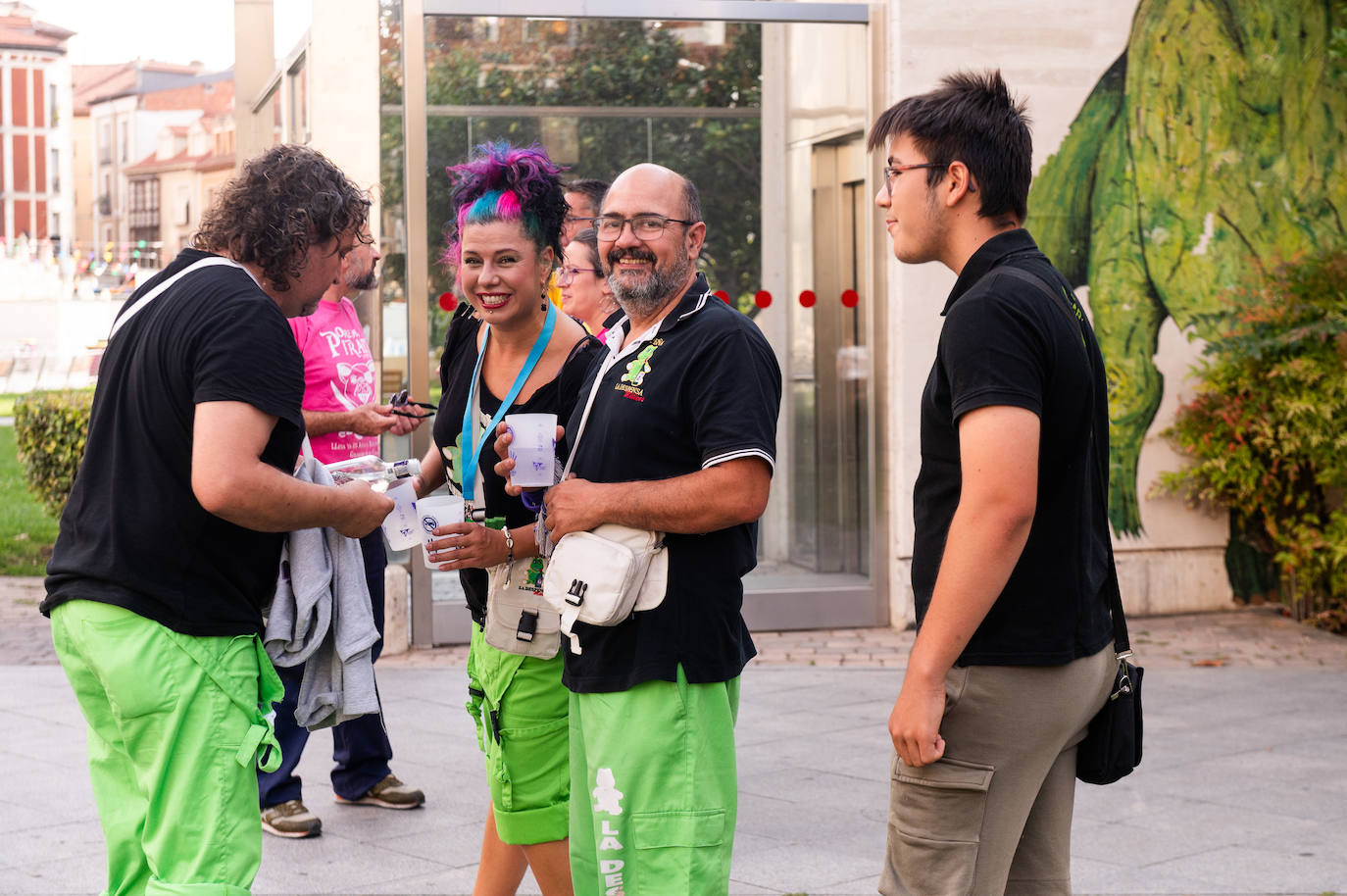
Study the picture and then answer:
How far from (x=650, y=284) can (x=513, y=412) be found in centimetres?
56

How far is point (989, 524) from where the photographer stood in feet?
8.23

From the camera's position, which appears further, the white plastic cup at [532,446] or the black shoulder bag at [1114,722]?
the white plastic cup at [532,446]

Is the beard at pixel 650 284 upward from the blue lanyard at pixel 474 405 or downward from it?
upward

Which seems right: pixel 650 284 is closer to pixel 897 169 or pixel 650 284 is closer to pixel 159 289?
pixel 897 169

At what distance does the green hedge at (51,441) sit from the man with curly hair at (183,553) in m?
8.75

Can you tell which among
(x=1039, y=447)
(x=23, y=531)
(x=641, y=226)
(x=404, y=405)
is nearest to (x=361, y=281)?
(x=404, y=405)

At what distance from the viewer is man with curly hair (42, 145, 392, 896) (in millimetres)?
2943

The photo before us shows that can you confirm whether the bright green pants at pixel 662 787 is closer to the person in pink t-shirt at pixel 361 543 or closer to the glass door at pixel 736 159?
the person in pink t-shirt at pixel 361 543

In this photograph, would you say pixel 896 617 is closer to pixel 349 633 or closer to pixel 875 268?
pixel 875 268

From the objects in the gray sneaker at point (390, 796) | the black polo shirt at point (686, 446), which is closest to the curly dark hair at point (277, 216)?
the black polo shirt at point (686, 446)

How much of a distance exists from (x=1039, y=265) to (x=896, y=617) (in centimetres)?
649

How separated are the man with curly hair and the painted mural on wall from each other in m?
6.73

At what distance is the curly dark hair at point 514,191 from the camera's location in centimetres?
365

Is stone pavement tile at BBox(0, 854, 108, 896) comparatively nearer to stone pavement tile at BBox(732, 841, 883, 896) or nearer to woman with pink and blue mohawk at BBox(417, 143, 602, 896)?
woman with pink and blue mohawk at BBox(417, 143, 602, 896)
